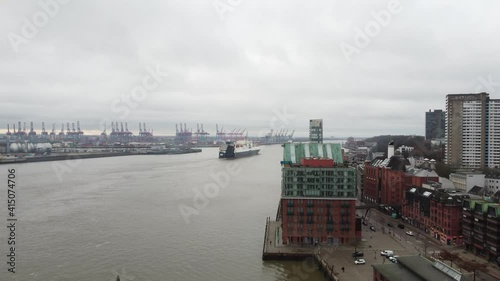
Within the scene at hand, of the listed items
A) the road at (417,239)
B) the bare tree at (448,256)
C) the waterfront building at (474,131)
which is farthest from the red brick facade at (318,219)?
the waterfront building at (474,131)

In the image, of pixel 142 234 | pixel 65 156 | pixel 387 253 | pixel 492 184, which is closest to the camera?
pixel 387 253

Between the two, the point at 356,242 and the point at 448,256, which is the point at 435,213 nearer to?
the point at 448,256

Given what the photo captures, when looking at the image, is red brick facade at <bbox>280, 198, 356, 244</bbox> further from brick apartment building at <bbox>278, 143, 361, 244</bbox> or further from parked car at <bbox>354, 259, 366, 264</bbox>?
parked car at <bbox>354, 259, 366, 264</bbox>

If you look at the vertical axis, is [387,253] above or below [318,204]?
below

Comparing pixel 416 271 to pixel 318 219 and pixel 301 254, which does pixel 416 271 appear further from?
pixel 318 219

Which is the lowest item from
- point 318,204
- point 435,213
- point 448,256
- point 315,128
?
point 448,256

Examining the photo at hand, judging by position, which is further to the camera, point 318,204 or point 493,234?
point 318,204

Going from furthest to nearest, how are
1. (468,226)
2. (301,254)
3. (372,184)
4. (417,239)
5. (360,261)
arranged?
1. (372,184)
2. (417,239)
3. (468,226)
4. (301,254)
5. (360,261)

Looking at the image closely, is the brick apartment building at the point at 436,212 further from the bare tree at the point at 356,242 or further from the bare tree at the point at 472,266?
the bare tree at the point at 356,242

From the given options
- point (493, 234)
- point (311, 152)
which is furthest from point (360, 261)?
point (311, 152)
